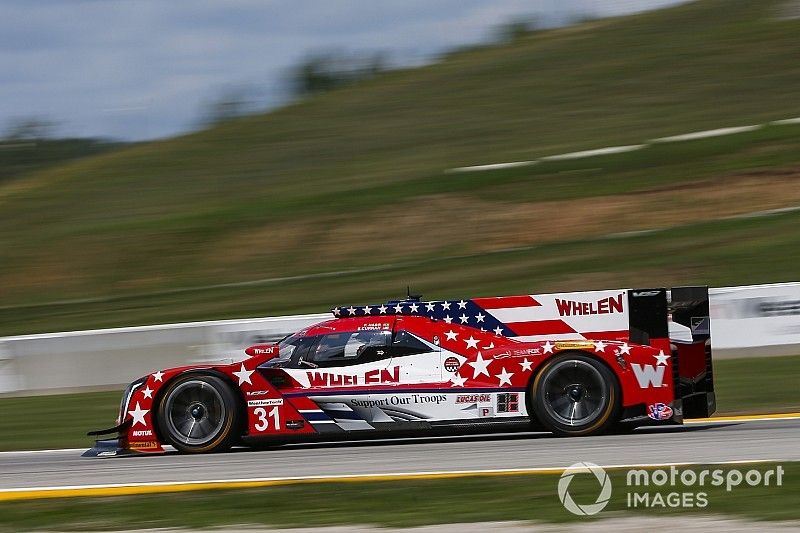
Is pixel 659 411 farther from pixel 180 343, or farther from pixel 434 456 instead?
pixel 180 343

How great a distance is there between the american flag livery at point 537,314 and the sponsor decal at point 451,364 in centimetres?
37

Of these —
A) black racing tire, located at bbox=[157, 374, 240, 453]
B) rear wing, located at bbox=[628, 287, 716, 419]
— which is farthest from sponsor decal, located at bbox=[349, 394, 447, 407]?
rear wing, located at bbox=[628, 287, 716, 419]

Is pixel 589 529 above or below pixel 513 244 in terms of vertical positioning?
below

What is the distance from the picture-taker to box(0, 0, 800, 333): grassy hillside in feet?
75.3

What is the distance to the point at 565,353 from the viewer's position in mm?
9039

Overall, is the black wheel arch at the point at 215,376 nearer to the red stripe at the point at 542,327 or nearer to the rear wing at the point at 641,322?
the rear wing at the point at 641,322

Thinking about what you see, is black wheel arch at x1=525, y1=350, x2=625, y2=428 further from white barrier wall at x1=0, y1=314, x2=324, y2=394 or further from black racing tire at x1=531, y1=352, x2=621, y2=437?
white barrier wall at x1=0, y1=314, x2=324, y2=394

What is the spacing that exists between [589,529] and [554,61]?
3262cm

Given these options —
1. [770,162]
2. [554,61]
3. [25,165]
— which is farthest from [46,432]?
[25,165]

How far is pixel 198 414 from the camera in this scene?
9617mm

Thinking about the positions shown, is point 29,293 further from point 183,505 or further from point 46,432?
point 183,505

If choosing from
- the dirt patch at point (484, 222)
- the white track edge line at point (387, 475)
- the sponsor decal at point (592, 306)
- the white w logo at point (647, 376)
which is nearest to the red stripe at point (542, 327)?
the sponsor decal at point (592, 306)

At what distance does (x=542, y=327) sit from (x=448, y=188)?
17560mm

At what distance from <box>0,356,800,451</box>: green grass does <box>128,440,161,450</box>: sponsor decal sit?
1.98 meters
